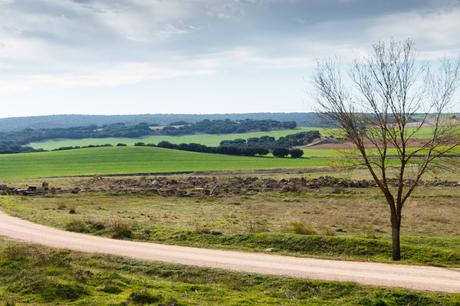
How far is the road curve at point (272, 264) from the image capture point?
17698 millimetres

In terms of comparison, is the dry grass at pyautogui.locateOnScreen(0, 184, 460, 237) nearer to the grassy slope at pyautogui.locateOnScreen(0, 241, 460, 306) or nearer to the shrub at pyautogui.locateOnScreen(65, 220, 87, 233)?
the shrub at pyautogui.locateOnScreen(65, 220, 87, 233)

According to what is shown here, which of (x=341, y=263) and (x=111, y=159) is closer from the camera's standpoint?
(x=341, y=263)

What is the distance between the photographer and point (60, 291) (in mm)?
16047

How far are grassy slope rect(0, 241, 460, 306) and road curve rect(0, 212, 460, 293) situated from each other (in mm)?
918

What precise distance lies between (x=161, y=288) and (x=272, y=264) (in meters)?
5.07

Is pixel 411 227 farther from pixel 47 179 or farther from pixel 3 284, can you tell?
pixel 47 179

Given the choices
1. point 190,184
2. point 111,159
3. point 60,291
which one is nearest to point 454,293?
point 60,291

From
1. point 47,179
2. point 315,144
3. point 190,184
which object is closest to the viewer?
point 190,184

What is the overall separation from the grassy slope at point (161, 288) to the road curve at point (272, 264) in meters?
0.92

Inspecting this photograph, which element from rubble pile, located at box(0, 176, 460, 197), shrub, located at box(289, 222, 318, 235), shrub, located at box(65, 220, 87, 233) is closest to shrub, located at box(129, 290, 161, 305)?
shrub, located at box(289, 222, 318, 235)

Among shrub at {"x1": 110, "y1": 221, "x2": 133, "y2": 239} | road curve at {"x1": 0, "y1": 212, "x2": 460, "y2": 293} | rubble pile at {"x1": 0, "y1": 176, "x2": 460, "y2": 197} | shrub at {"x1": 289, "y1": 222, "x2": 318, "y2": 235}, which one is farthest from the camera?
rubble pile at {"x1": 0, "y1": 176, "x2": 460, "y2": 197}

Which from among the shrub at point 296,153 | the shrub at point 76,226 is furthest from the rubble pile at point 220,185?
the shrub at point 296,153

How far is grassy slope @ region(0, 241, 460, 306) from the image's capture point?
15633mm

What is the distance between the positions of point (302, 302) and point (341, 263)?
508 cm
